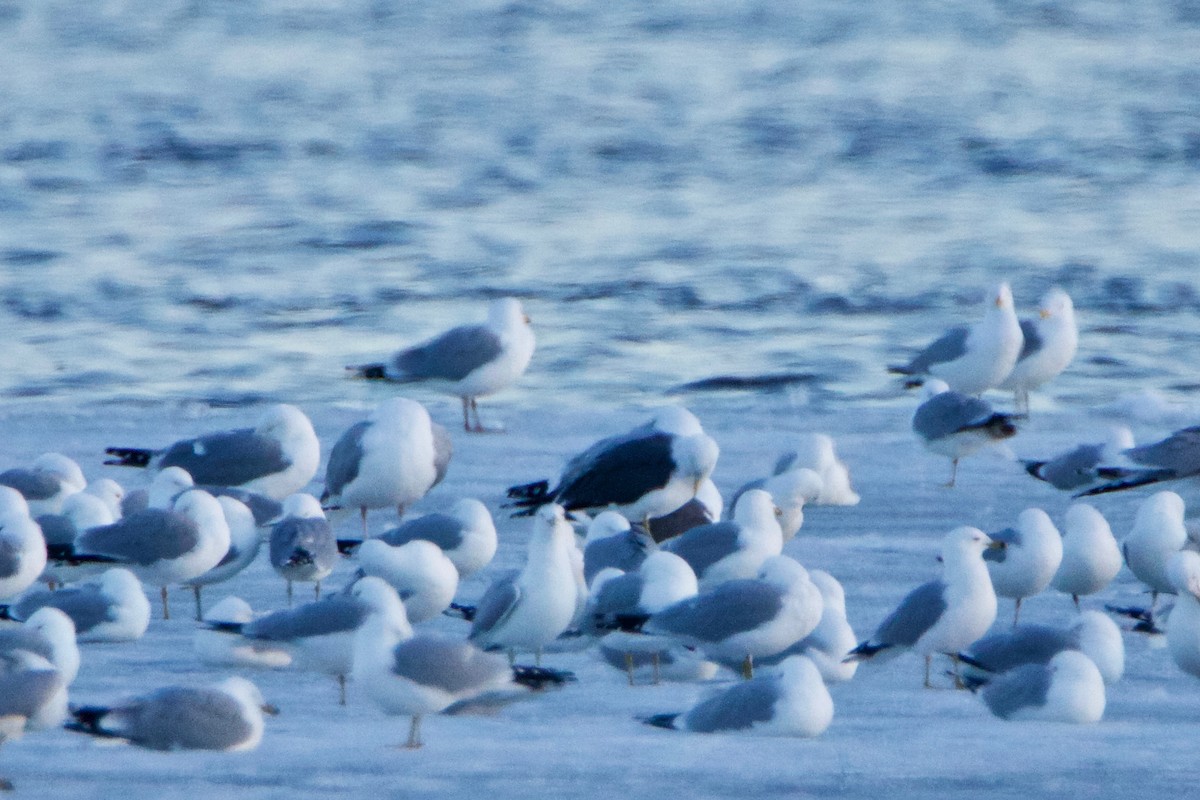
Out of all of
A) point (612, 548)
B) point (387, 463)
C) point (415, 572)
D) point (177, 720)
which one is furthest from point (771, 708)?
point (387, 463)

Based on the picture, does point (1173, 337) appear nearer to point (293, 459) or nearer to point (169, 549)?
point (293, 459)

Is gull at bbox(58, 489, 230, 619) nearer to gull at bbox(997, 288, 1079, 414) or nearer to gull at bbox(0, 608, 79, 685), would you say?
gull at bbox(0, 608, 79, 685)

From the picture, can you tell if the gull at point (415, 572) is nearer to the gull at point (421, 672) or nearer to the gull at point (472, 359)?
the gull at point (421, 672)

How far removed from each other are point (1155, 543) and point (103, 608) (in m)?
3.24

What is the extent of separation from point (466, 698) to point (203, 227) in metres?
13.6

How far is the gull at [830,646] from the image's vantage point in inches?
242

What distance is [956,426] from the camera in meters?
8.79

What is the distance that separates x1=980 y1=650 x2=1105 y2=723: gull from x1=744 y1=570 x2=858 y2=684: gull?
1.99 ft

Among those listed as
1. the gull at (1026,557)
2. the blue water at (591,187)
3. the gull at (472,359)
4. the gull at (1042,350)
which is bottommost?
the blue water at (591,187)

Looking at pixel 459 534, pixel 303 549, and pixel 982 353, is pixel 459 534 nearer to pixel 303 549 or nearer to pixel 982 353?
pixel 303 549

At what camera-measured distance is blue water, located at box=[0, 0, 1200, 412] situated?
13852 millimetres

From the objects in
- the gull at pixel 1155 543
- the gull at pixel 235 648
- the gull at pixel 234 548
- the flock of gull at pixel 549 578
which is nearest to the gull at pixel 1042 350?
the flock of gull at pixel 549 578

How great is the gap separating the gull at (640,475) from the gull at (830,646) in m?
1.48

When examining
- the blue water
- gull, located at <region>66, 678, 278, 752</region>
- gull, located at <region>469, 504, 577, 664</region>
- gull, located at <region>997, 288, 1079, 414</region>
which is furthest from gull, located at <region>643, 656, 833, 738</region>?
the blue water
